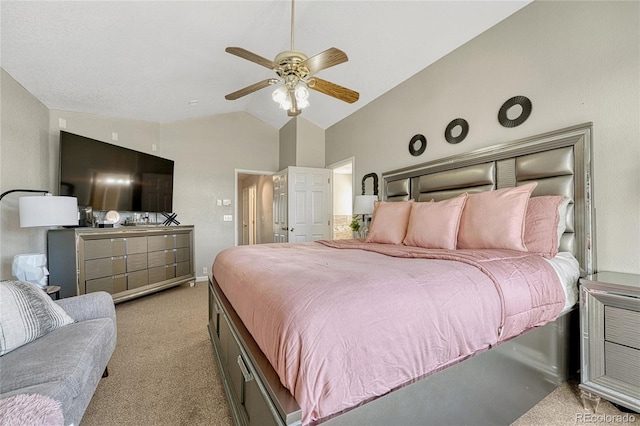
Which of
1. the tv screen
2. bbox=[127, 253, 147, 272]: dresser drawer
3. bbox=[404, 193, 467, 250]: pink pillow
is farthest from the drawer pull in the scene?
the tv screen

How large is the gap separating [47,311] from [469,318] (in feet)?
7.09

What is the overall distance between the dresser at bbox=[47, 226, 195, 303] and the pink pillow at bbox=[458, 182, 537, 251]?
3.91 metres

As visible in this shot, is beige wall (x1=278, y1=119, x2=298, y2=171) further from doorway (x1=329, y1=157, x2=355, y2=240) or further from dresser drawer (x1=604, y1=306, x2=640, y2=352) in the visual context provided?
dresser drawer (x1=604, y1=306, x2=640, y2=352)

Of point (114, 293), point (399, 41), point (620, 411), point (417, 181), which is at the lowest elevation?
point (620, 411)

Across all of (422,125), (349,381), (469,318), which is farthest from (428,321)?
(422,125)

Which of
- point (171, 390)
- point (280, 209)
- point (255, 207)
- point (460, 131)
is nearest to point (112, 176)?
point (280, 209)

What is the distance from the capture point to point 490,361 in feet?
4.19

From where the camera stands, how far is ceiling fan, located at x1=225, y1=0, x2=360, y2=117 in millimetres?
2010

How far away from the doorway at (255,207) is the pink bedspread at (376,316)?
474cm

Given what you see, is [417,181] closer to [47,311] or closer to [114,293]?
[47,311]

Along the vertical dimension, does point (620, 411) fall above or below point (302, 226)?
below

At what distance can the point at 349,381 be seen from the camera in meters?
0.87

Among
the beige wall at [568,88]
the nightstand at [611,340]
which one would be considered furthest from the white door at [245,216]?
the nightstand at [611,340]

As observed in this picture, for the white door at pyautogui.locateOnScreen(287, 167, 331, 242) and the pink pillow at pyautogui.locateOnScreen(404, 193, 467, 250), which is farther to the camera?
the white door at pyautogui.locateOnScreen(287, 167, 331, 242)
